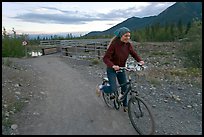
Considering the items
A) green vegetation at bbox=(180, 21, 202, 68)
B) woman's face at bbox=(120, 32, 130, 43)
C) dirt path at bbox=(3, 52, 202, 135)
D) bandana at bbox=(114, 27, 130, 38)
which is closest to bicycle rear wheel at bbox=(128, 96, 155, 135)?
dirt path at bbox=(3, 52, 202, 135)

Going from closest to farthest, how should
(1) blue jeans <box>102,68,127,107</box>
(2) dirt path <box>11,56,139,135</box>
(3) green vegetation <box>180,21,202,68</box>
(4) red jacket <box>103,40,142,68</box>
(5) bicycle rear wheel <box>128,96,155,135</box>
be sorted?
(5) bicycle rear wheel <box>128,96,155,135</box> < (2) dirt path <box>11,56,139,135</box> < (4) red jacket <box>103,40,142,68</box> < (1) blue jeans <box>102,68,127,107</box> < (3) green vegetation <box>180,21,202,68</box>

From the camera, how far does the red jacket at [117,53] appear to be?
16.4 feet

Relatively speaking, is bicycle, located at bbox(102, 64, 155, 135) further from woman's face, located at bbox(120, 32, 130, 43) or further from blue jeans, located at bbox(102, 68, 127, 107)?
woman's face, located at bbox(120, 32, 130, 43)

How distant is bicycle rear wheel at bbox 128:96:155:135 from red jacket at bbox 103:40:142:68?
0.81 metres

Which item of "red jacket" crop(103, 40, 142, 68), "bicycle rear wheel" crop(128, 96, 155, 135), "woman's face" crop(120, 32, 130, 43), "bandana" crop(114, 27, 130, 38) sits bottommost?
"bicycle rear wheel" crop(128, 96, 155, 135)

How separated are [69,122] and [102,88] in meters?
1.12

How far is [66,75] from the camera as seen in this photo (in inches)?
424

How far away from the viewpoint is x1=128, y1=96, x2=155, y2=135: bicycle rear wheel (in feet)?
14.9

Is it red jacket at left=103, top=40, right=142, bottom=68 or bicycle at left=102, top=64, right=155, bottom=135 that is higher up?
red jacket at left=103, top=40, right=142, bottom=68

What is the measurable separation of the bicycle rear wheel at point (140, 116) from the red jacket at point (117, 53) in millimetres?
814

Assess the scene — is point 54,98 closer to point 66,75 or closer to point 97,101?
point 97,101

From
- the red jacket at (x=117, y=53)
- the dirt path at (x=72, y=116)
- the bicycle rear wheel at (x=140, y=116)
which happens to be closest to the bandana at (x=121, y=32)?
the red jacket at (x=117, y=53)

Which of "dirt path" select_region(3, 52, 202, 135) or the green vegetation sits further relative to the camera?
the green vegetation

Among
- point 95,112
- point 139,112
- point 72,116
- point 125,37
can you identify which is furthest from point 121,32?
point 72,116
